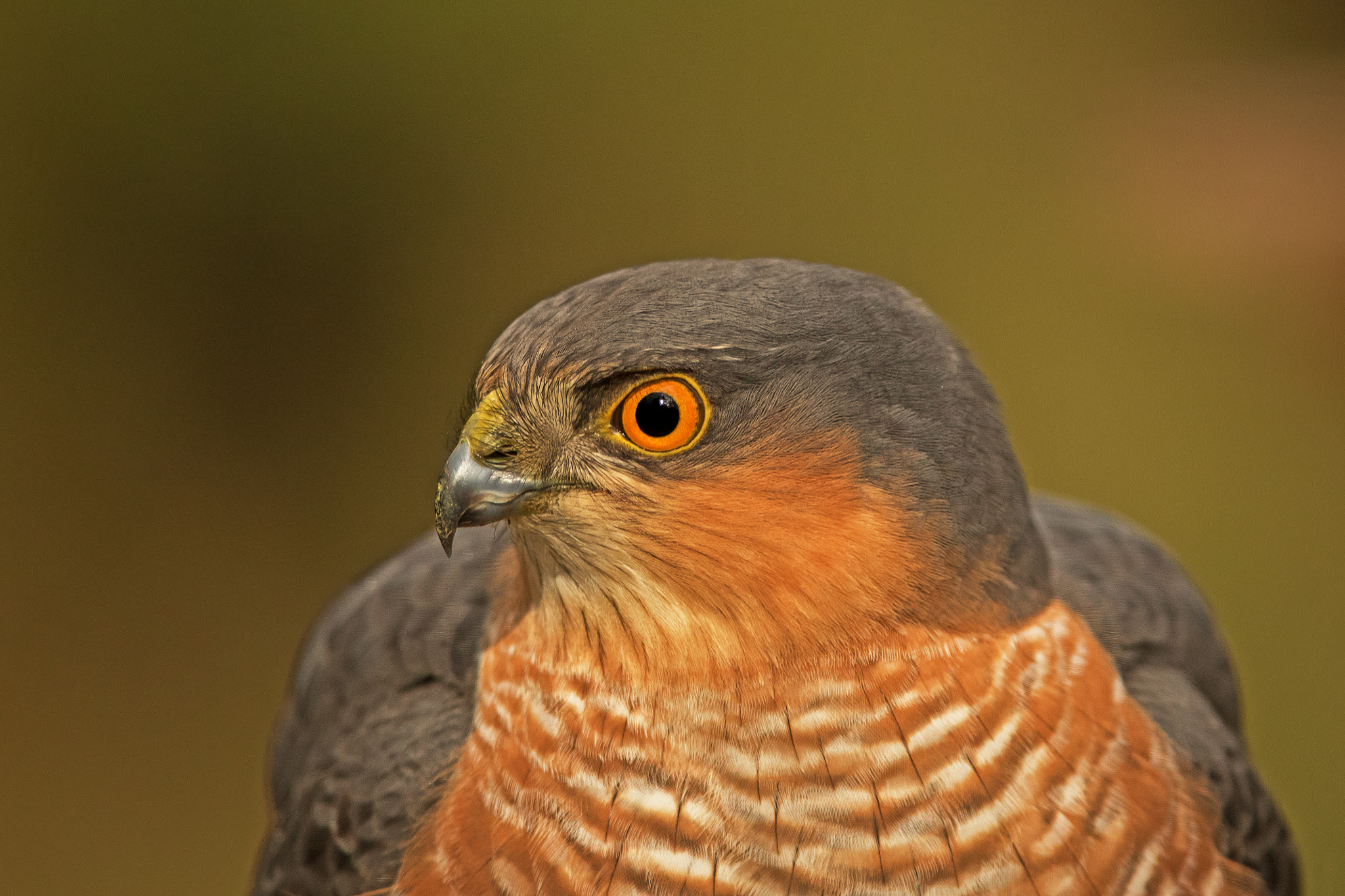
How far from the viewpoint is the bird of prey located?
4.66 feet

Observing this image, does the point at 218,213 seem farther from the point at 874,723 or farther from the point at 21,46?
the point at 874,723

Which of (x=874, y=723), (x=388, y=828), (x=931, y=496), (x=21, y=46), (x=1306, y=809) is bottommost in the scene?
(x=1306, y=809)

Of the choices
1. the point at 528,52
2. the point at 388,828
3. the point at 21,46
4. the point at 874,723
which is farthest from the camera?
the point at 528,52

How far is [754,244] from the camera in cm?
356

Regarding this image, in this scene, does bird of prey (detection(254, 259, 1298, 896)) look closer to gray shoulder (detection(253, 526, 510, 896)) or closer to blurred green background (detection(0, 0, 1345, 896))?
gray shoulder (detection(253, 526, 510, 896))

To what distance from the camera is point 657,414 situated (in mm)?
1399

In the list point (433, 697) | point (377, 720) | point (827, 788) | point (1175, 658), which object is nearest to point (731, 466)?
point (827, 788)

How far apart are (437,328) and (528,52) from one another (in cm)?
86

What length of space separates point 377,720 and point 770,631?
28.1 inches

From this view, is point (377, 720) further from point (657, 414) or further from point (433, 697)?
point (657, 414)

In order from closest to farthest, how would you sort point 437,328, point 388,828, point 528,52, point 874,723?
1. point 874,723
2. point 388,828
3. point 528,52
4. point 437,328

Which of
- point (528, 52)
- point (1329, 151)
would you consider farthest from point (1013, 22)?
point (528, 52)

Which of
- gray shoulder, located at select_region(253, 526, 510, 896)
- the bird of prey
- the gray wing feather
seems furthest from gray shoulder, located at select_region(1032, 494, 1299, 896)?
gray shoulder, located at select_region(253, 526, 510, 896)

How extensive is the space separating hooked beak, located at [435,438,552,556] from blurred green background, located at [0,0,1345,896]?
7.01 ft
